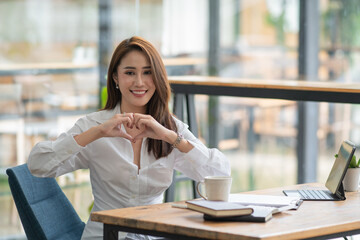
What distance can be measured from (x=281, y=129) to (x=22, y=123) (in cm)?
190

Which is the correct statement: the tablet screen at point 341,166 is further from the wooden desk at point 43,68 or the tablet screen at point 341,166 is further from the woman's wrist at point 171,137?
the wooden desk at point 43,68

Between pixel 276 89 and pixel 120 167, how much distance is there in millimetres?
1105

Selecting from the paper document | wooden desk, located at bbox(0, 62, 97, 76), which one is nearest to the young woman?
the paper document

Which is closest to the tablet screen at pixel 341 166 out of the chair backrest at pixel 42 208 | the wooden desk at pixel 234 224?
the wooden desk at pixel 234 224

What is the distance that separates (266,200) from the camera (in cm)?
221

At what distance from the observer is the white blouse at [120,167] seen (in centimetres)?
246

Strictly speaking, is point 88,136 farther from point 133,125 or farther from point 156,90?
point 156,90

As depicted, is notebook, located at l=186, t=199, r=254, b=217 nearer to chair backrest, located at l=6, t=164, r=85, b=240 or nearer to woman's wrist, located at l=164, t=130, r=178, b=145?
woman's wrist, located at l=164, t=130, r=178, b=145

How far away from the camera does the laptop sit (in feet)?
7.57

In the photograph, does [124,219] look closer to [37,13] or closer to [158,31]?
[37,13]

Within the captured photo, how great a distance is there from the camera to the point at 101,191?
2.55 metres

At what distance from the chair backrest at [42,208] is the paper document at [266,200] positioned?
A: 74 cm

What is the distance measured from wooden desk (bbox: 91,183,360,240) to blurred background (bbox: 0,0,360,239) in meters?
2.32

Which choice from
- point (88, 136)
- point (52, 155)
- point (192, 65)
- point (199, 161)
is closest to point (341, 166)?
point (199, 161)
